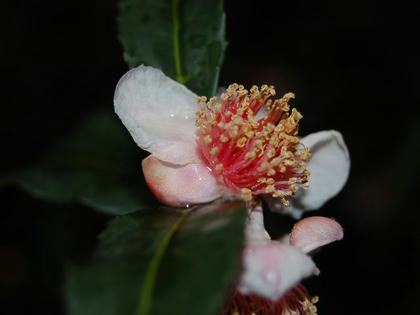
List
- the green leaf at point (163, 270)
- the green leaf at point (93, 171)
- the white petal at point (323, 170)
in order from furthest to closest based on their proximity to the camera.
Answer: the green leaf at point (93, 171) → the white petal at point (323, 170) → the green leaf at point (163, 270)

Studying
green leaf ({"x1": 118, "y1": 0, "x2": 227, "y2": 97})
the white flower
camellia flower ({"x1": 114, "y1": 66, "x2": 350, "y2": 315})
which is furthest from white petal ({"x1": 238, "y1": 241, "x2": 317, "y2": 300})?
green leaf ({"x1": 118, "y1": 0, "x2": 227, "y2": 97})

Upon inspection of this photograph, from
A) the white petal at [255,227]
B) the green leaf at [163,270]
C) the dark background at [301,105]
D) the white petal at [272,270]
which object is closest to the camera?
the green leaf at [163,270]

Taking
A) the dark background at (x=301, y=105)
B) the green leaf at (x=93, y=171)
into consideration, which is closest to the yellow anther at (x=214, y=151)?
the green leaf at (x=93, y=171)

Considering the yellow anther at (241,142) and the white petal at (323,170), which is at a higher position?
the yellow anther at (241,142)

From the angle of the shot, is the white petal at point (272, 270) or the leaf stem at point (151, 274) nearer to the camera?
the leaf stem at point (151, 274)

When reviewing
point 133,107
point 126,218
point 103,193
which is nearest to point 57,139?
point 103,193

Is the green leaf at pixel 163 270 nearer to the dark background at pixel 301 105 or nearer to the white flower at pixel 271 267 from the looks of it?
the white flower at pixel 271 267

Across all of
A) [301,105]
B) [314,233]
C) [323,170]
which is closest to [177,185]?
[314,233]
